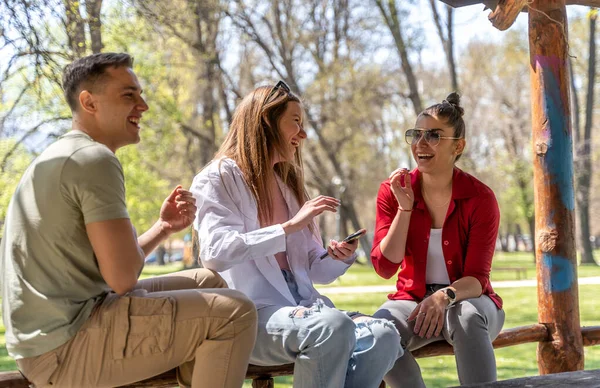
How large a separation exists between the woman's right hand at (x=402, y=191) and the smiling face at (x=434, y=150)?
0.50 ft

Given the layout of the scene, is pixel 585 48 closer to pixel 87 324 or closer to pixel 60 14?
pixel 60 14

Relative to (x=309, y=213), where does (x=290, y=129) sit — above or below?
above

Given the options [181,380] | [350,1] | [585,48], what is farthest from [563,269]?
[585,48]

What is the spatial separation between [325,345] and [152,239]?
69 cm

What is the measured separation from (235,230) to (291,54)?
18499 mm

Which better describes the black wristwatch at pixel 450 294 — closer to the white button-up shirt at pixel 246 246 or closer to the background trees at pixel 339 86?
the white button-up shirt at pixel 246 246

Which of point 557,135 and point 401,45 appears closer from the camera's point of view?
point 557,135

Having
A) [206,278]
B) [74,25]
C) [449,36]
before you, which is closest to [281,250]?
[206,278]

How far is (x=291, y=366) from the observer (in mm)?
2898

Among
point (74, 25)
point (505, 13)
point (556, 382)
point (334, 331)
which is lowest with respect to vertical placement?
point (556, 382)

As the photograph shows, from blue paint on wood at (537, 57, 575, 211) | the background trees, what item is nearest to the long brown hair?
blue paint on wood at (537, 57, 575, 211)

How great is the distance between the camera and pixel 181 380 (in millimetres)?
2375

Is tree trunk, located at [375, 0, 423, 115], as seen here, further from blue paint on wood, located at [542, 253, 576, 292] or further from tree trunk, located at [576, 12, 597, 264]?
blue paint on wood, located at [542, 253, 576, 292]

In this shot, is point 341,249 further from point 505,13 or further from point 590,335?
point 590,335
